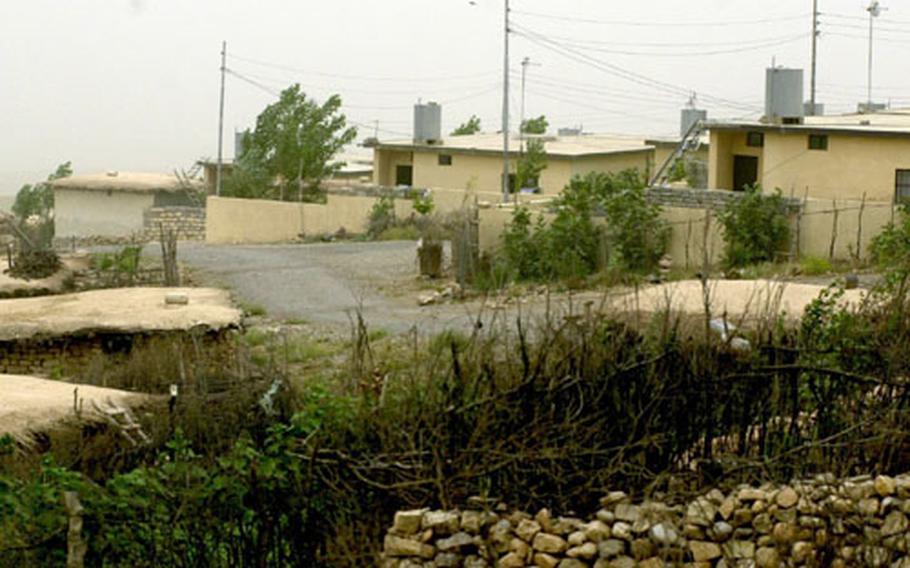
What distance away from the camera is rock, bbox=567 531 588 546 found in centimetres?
903

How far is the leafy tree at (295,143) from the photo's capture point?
45.9 meters

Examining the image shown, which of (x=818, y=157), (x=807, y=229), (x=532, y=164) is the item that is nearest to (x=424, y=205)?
(x=532, y=164)

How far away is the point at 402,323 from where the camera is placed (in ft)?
73.1

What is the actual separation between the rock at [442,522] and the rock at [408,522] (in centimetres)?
4

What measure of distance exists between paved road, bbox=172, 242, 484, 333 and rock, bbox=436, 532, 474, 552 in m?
11.3

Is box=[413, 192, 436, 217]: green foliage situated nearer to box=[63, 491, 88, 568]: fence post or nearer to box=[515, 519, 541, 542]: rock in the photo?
box=[63, 491, 88, 568]: fence post

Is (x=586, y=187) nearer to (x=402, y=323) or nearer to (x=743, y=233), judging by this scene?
(x=743, y=233)

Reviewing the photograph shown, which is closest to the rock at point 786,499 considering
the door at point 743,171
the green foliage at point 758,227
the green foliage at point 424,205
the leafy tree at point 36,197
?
the green foliage at point 758,227

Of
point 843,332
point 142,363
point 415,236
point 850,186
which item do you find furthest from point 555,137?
point 843,332

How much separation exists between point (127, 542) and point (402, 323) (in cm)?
1274

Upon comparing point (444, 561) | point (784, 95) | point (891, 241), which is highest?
point (784, 95)

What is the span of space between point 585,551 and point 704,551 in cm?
67

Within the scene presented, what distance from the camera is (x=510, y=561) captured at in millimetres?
9062

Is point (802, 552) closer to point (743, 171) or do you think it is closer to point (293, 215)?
point (743, 171)
